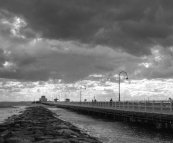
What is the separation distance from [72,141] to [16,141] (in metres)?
3.23

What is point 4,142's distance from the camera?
42.8ft

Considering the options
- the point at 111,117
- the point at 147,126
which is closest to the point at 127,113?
the point at 147,126

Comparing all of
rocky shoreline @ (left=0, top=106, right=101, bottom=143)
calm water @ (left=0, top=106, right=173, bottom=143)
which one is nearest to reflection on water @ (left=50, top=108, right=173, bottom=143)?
calm water @ (left=0, top=106, right=173, bottom=143)

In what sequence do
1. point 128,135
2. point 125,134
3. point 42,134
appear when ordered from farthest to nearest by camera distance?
1. point 125,134
2. point 128,135
3. point 42,134

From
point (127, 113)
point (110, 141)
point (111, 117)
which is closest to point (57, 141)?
point (110, 141)

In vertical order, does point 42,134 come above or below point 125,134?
above

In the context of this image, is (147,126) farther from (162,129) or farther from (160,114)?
(160,114)

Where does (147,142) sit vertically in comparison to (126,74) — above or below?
below

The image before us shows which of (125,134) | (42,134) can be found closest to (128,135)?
(125,134)

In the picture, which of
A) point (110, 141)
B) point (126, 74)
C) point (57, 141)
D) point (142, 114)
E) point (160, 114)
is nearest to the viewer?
point (57, 141)

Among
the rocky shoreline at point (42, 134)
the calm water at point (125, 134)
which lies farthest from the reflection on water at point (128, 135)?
the rocky shoreline at point (42, 134)

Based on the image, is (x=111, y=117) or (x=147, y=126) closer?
(x=147, y=126)

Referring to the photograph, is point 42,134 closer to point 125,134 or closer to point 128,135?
point 128,135

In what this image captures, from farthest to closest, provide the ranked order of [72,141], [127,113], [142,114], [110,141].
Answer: [127,113], [142,114], [110,141], [72,141]
